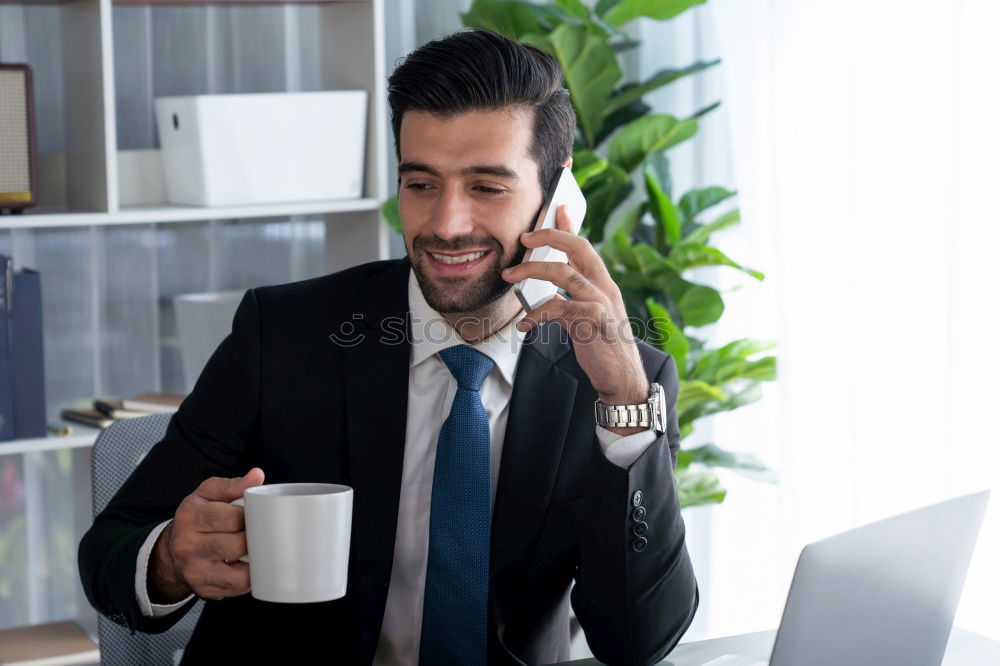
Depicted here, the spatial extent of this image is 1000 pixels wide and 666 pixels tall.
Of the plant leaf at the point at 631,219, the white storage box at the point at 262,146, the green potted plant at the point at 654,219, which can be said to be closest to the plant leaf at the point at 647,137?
the green potted plant at the point at 654,219

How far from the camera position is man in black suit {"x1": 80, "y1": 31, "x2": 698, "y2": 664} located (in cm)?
153

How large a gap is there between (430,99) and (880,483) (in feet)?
3.93

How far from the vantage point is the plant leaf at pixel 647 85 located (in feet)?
8.66

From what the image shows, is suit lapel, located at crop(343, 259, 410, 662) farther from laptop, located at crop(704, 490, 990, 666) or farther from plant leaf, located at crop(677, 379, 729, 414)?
plant leaf, located at crop(677, 379, 729, 414)

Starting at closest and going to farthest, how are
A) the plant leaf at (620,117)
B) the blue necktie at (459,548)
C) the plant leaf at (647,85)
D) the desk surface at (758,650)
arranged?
the desk surface at (758,650), the blue necktie at (459,548), the plant leaf at (647,85), the plant leaf at (620,117)

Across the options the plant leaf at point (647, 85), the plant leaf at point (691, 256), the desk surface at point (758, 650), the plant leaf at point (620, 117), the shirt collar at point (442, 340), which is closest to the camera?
the desk surface at point (758, 650)

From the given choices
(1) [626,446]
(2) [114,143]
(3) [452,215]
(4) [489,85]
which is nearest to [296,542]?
(1) [626,446]

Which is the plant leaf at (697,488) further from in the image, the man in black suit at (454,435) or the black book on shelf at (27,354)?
the black book on shelf at (27,354)

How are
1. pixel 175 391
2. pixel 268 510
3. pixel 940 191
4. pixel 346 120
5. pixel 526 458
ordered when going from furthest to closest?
pixel 175 391, pixel 346 120, pixel 940 191, pixel 526 458, pixel 268 510

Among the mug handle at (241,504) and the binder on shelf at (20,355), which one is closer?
the mug handle at (241,504)

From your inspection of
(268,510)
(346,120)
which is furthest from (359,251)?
(268,510)

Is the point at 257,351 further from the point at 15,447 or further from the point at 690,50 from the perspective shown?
the point at 690,50

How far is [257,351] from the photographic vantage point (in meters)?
1.71

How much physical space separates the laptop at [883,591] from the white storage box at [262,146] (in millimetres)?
1787
